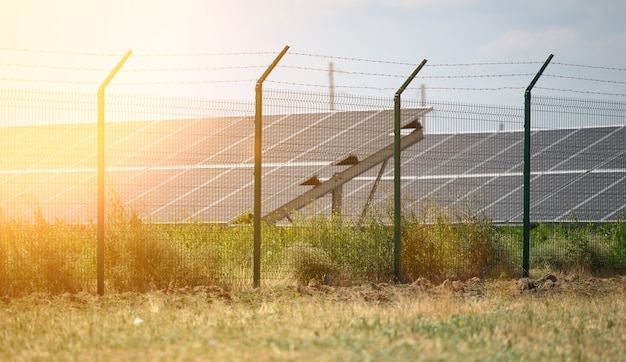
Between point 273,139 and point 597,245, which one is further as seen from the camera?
point 273,139

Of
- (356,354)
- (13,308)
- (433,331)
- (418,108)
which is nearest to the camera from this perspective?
(356,354)

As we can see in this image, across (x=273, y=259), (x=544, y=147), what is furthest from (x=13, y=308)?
(x=544, y=147)

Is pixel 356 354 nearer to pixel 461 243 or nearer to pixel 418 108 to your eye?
pixel 461 243

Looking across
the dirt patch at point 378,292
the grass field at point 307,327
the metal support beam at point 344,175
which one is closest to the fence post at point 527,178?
the dirt patch at point 378,292

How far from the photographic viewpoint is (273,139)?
17.8m

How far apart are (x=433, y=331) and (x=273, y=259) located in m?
5.85

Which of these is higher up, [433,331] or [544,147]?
[544,147]

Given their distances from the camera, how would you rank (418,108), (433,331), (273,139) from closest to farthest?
(433,331) < (418,108) < (273,139)

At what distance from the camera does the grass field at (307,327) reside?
6309mm

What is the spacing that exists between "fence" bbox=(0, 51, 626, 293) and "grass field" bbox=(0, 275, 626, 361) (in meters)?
0.88

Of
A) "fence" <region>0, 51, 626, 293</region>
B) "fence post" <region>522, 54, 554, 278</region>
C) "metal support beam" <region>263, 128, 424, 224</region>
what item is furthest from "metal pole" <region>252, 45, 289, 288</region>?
"metal support beam" <region>263, 128, 424, 224</region>

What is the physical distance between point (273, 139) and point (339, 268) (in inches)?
215

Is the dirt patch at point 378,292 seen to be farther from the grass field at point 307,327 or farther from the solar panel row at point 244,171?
the solar panel row at point 244,171

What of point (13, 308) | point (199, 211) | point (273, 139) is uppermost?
point (273, 139)
